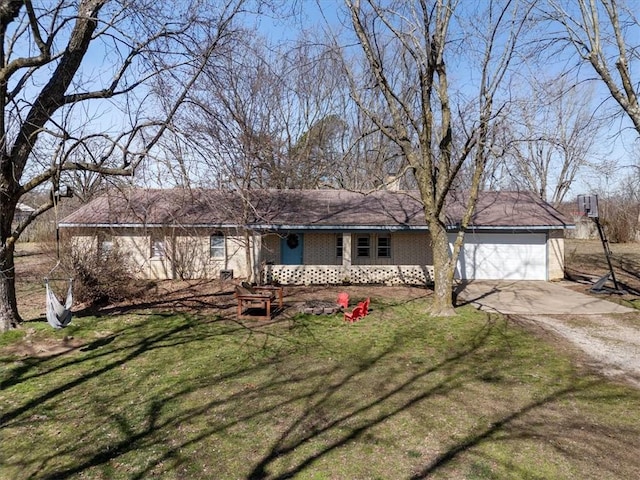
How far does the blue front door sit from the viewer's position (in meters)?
18.5

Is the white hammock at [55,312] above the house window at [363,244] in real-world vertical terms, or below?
below

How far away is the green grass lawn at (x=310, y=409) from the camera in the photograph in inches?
183

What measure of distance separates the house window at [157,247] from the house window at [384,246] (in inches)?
358

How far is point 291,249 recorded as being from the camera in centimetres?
1858

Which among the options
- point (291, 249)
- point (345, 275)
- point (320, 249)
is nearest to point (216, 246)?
point (291, 249)

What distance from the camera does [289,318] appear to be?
11.7m

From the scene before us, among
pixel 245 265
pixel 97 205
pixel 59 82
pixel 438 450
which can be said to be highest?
pixel 59 82

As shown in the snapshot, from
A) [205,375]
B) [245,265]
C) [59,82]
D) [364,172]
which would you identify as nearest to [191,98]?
[59,82]

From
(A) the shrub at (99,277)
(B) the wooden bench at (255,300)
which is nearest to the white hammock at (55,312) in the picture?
(A) the shrub at (99,277)

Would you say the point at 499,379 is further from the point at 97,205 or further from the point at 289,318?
the point at 97,205

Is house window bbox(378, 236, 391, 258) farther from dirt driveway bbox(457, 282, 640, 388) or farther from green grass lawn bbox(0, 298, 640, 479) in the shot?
green grass lawn bbox(0, 298, 640, 479)

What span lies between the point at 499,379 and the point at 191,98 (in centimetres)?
769

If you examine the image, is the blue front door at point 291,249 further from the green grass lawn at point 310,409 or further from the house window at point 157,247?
the green grass lawn at point 310,409

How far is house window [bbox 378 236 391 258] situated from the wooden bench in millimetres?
6842
